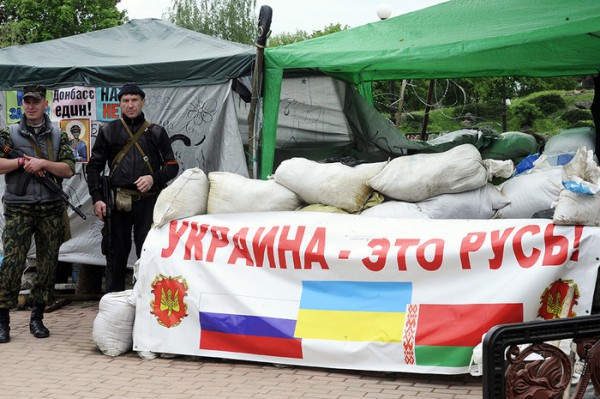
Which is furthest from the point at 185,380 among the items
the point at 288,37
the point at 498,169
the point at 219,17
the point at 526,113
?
the point at 288,37

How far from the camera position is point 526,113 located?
88.9 ft

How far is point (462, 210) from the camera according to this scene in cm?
596

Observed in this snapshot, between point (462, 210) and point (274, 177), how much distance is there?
144 centimetres

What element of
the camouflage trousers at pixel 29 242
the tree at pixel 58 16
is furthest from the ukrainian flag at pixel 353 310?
the tree at pixel 58 16

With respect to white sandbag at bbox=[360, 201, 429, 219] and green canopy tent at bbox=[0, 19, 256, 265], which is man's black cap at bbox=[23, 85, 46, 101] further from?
white sandbag at bbox=[360, 201, 429, 219]

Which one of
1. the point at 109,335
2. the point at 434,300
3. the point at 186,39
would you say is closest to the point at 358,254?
the point at 434,300

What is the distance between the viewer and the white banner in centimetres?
534

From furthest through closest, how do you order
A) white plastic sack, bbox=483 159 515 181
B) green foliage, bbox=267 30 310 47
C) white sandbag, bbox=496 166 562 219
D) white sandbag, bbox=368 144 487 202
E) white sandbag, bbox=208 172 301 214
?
green foliage, bbox=267 30 310 47 → white sandbag, bbox=208 172 301 214 → white plastic sack, bbox=483 159 515 181 → white sandbag, bbox=368 144 487 202 → white sandbag, bbox=496 166 562 219

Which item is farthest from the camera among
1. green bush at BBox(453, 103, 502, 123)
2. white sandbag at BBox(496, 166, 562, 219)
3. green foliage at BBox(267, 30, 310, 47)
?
green foliage at BBox(267, 30, 310, 47)

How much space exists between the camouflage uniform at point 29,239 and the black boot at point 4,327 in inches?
3.6

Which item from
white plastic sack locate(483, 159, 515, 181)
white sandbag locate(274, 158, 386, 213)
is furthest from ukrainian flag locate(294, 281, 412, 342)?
white plastic sack locate(483, 159, 515, 181)

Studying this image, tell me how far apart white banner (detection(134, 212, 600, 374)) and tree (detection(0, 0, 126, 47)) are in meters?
34.6

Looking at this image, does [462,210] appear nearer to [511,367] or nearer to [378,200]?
[378,200]

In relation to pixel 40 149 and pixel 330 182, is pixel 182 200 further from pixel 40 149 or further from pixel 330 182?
pixel 40 149
